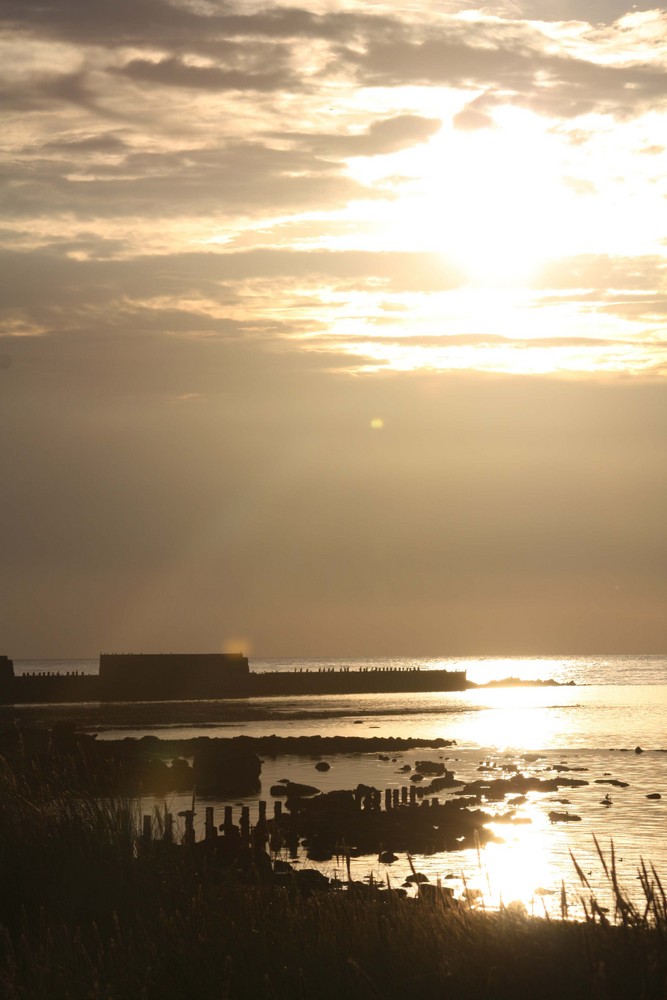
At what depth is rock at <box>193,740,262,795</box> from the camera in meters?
46.3

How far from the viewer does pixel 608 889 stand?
2380 cm

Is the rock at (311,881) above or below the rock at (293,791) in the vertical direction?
below

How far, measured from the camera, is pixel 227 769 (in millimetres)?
47750

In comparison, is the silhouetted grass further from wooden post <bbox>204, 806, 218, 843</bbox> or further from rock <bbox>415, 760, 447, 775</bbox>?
rock <bbox>415, 760, 447, 775</bbox>

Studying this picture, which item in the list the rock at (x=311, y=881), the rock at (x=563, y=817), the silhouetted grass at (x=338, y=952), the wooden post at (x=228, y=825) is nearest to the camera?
the silhouetted grass at (x=338, y=952)

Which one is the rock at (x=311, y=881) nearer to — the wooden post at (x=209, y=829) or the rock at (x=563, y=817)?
the wooden post at (x=209, y=829)

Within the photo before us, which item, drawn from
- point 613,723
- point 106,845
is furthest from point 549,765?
point 106,845

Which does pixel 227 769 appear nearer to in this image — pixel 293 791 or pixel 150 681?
pixel 293 791

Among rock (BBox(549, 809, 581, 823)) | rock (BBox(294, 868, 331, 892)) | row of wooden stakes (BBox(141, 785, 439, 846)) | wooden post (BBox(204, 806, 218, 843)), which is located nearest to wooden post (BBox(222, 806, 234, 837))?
row of wooden stakes (BBox(141, 785, 439, 846))

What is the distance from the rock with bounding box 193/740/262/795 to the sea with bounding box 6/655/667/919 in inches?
33.4

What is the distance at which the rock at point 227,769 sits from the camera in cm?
4626

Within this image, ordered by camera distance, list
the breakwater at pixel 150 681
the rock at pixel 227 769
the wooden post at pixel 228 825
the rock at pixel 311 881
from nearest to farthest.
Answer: the rock at pixel 311 881 → the wooden post at pixel 228 825 → the rock at pixel 227 769 → the breakwater at pixel 150 681

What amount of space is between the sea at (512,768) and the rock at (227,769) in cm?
85

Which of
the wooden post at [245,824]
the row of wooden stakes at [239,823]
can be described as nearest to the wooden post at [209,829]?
the row of wooden stakes at [239,823]
